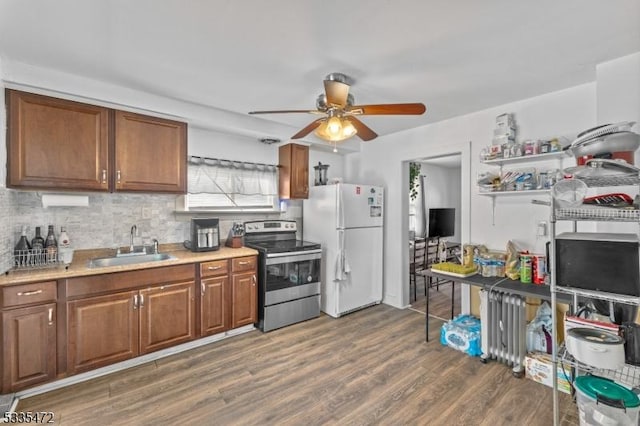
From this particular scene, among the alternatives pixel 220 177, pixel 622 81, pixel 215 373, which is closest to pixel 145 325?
pixel 215 373

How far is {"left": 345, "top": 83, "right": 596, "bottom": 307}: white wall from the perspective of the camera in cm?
262

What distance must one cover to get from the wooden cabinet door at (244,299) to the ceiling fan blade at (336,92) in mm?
1977

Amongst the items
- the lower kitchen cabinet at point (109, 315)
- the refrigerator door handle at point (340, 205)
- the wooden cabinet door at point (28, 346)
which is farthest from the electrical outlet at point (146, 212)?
the refrigerator door handle at point (340, 205)

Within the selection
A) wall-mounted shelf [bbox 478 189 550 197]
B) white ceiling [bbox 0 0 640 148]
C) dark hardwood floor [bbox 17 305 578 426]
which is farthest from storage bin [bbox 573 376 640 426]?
white ceiling [bbox 0 0 640 148]

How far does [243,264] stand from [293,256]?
57cm

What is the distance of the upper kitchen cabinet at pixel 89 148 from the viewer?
222 cm

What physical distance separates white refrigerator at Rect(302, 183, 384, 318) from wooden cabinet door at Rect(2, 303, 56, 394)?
2589 millimetres

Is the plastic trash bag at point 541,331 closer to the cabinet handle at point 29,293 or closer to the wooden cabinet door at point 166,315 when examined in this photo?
the wooden cabinet door at point 166,315

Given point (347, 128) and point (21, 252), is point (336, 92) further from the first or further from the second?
point (21, 252)

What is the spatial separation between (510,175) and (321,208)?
6.86 feet

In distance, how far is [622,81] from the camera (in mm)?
2080

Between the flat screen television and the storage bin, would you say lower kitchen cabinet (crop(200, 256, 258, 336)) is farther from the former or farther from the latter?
the flat screen television

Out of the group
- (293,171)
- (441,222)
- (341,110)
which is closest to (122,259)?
(293,171)

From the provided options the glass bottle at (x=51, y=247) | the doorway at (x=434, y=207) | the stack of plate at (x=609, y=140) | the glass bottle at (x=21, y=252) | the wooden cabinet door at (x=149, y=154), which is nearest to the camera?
the stack of plate at (x=609, y=140)
